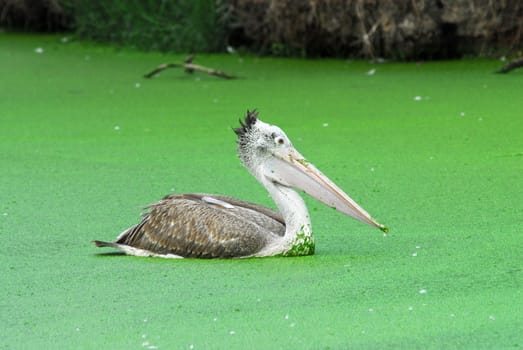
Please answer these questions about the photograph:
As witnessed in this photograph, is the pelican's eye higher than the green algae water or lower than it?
higher

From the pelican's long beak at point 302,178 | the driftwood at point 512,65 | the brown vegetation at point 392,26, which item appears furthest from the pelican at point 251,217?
the brown vegetation at point 392,26

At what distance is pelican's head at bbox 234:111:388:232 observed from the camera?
176 inches

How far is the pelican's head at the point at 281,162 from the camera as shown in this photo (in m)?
4.48

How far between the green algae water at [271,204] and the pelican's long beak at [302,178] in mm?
196

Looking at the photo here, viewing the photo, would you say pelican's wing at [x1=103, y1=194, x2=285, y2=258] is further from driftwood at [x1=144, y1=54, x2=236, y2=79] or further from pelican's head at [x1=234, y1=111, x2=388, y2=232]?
driftwood at [x1=144, y1=54, x2=236, y2=79]

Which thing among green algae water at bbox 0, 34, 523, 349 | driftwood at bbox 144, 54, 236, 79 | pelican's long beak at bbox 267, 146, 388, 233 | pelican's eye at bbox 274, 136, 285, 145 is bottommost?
driftwood at bbox 144, 54, 236, 79

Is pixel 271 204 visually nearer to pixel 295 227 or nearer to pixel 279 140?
pixel 279 140

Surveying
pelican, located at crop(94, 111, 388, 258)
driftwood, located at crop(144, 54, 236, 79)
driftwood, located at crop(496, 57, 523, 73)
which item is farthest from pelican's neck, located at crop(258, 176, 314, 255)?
driftwood, located at crop(144, 54, 236, 79)

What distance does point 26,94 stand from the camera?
9211 millimetres

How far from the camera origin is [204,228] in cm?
430

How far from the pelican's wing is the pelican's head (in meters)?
0.17

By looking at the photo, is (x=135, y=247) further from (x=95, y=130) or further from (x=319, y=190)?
(x=95, y=130)

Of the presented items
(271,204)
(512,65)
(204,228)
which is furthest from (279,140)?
(512,65)

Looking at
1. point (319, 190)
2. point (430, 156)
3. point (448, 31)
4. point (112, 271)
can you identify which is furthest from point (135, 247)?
point (448, 31)
